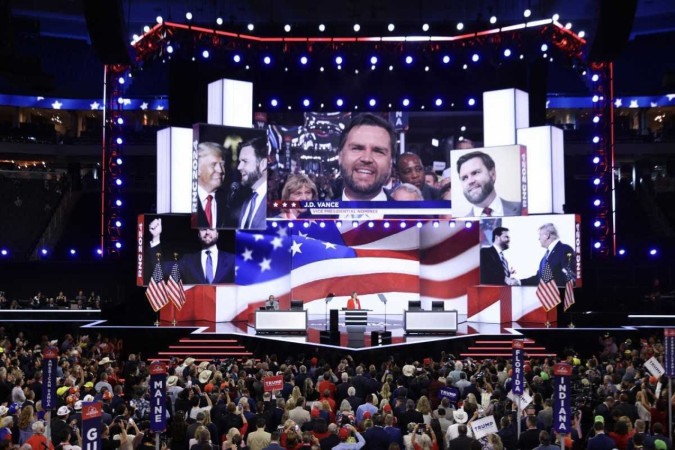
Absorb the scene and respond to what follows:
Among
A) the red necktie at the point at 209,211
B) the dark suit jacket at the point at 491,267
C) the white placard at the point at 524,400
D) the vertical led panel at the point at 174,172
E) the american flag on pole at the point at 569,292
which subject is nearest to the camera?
the white placard at the point at 524,400

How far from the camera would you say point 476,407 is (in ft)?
41.9

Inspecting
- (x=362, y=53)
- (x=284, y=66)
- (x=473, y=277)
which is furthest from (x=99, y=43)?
(x=473, y=277)

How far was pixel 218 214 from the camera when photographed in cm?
2767

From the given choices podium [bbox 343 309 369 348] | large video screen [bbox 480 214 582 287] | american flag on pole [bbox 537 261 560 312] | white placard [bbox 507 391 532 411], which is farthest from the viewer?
large video screen [bbox 480 214 582 287]

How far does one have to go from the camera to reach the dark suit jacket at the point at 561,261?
2811cm

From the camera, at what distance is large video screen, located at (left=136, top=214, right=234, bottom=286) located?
28.8 meters

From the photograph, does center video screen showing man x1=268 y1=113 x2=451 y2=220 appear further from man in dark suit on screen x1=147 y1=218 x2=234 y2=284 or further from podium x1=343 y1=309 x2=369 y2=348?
podium x1=343 y1=309 x2=369 y2=348

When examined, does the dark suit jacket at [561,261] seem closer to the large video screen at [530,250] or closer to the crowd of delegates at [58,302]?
the large video screen at [530,250]

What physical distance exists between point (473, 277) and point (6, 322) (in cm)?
1564

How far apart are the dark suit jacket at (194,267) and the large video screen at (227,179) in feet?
5.43

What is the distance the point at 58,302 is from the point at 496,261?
15.9 m

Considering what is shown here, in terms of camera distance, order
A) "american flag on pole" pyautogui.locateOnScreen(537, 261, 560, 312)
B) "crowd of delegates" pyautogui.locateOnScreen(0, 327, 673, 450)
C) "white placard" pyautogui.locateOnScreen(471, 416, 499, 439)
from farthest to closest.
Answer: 1. "american flag on pole" pyautogui.locateOnScreen(537, 261, 560, 312)
2. "crowd of delegates" pyautogui.locateOnScreen(0, 327, 673, 450)
3. "white placard" pyautogui.locateOnScreen(471, 416, 499, 439)

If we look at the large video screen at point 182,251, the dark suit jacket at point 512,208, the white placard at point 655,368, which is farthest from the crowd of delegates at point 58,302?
the white placard at point 655,368

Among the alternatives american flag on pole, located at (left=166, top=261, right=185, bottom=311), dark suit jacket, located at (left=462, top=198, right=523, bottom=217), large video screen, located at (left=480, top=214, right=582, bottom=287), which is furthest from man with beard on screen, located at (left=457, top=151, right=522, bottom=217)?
american flag on pole, located at (left=166, top=261, right=185, bottom=311)
